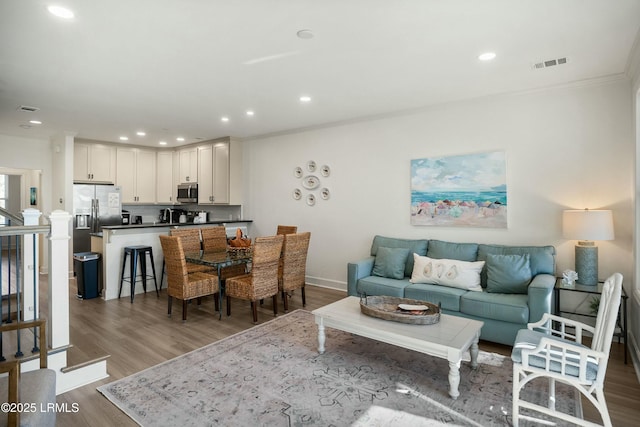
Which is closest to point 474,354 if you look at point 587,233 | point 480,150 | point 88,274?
point 587,233

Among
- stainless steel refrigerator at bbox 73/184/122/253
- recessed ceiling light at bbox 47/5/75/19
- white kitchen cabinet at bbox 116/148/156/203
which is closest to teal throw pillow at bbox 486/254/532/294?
Answer: recessed ceiling light at bbox 47/5/75/19

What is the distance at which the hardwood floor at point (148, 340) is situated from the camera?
232 cm

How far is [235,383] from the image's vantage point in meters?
2.65

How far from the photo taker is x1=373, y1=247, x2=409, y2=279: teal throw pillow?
4340 mm

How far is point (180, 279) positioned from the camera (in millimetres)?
3982

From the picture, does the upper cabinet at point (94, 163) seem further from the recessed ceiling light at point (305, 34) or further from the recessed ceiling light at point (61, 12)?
the recessed ceiling light at point (305, 34)

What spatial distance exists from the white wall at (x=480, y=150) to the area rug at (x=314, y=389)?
1.79 meters

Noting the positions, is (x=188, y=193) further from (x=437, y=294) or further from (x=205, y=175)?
(x=437, y=294)

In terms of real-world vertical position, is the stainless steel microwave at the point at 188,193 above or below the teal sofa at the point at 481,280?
above

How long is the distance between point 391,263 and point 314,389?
2.15 metres

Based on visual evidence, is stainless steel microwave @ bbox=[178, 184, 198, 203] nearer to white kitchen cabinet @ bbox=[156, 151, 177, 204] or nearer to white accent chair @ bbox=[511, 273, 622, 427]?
white kitchen cabinet @ bbox=[156, 151, 177, 204]

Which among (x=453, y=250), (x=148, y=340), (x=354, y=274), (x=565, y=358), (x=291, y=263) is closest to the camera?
(x=565, y=358)

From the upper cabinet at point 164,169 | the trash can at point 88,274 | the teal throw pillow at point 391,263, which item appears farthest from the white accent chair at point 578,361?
the upper cabinet at point 164,169

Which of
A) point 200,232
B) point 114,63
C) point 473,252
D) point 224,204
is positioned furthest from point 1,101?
point 473,252
